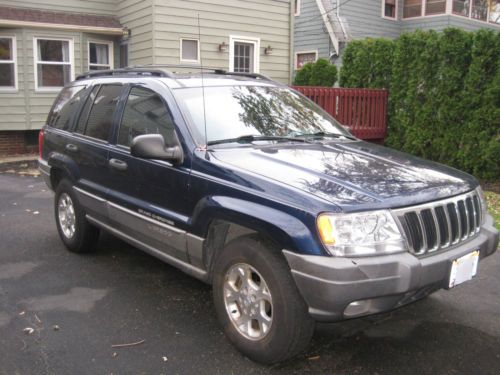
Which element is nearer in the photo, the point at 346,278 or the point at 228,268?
the point at 346,278

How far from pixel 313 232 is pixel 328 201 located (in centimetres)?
19

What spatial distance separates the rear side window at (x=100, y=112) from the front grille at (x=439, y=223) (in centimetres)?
276

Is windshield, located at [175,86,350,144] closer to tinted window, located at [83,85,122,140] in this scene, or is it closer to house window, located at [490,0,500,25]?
tinted window, located at [83,85,122,140]

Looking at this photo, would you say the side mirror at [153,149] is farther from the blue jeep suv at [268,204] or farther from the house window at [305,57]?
the house window at [305,57]

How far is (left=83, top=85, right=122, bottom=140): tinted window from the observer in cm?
455

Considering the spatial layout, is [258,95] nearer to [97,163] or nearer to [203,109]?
[203,109]

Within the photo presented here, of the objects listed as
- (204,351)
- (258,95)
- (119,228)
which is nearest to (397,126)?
(258,95)

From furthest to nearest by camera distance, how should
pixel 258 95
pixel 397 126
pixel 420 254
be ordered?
pixel 397 126 < pixel 258 95 < pixel 420 254

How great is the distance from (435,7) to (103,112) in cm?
1636

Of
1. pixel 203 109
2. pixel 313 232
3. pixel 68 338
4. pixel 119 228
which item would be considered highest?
pixel 203 109

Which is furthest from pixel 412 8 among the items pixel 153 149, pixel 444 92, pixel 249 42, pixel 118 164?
pixel 153 149

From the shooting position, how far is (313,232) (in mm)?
2746

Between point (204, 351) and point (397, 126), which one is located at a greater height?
point (397, 126)

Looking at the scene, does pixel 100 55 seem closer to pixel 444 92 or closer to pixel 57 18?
A: pixel 57 18
